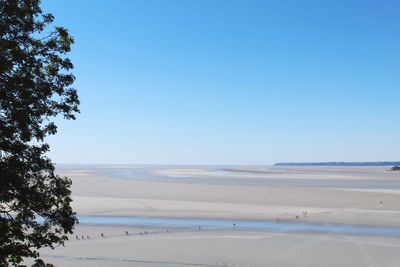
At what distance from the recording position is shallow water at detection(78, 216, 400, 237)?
3031 cm

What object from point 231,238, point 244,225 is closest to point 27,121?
point 231,238

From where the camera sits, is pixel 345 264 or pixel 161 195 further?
pixel 161 195

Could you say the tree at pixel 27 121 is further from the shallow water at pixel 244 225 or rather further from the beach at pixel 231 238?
the shallow water at pixel 244 225

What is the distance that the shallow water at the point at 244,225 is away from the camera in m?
30.3

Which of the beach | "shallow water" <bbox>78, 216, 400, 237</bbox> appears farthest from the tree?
"shallow water" <bbox>78, 216, 400, 237</bbox>

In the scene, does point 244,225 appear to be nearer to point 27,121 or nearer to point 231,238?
→ point 231,238

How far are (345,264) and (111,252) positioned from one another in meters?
11.6

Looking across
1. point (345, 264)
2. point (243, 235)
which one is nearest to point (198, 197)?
point (243, 235)

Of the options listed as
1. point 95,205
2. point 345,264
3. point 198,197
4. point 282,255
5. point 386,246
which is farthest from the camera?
point 198,197

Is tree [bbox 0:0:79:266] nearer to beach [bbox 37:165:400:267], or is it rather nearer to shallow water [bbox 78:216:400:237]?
beach [bbox 37:165:400:267]

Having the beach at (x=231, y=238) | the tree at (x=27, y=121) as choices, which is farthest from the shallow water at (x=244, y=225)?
the tree at (x=27, y=121)

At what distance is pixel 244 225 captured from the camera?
3306cm

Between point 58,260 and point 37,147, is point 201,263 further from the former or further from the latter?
point 37,147

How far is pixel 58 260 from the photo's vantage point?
22.2 m
